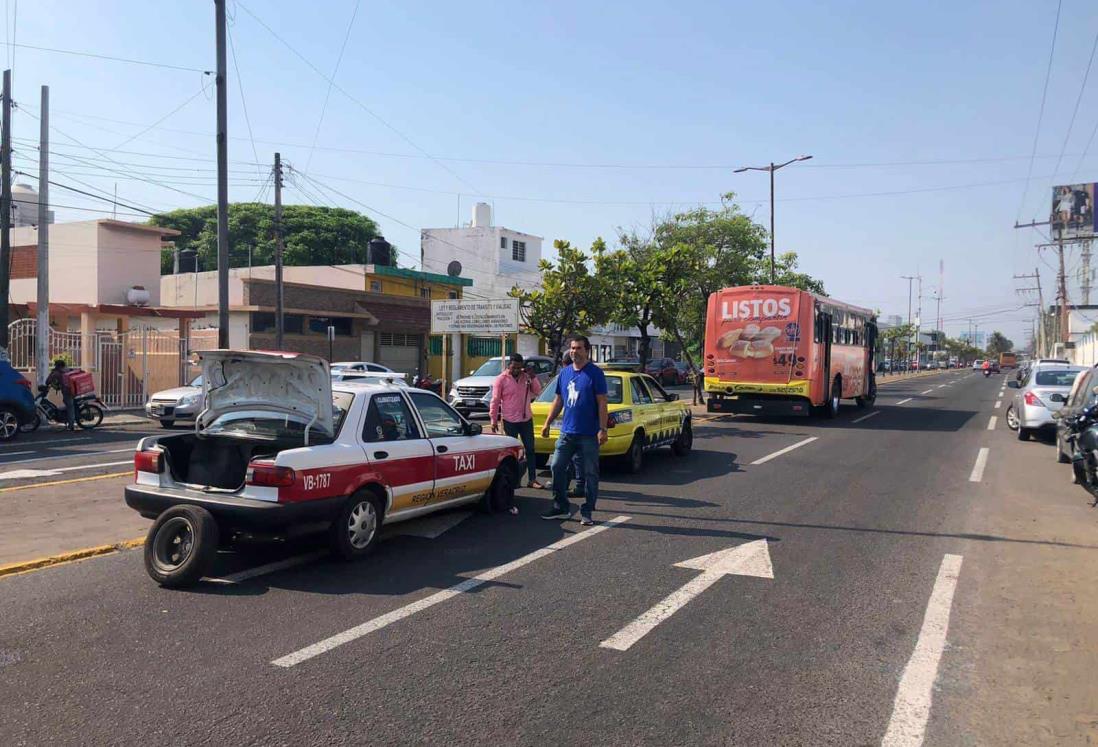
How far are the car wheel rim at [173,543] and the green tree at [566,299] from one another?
12.0 m

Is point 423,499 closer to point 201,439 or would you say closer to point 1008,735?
point 201,439

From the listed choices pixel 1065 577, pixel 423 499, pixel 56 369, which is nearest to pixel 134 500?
pixel 423 499

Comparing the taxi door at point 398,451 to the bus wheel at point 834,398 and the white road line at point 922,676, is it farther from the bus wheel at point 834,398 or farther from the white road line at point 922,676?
the bus wheel at point 834,398

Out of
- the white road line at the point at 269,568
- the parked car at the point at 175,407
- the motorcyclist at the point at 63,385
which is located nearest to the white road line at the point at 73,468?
the parked car at the point at 175,407

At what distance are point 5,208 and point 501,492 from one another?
726 inches

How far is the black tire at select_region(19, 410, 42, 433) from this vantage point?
16438 mm

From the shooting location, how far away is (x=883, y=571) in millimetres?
6676

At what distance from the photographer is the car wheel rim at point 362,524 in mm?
6730

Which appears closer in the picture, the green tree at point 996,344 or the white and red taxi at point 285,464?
the white and red taxi at point 285,464

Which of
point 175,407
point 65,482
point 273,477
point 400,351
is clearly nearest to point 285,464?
point 273,477

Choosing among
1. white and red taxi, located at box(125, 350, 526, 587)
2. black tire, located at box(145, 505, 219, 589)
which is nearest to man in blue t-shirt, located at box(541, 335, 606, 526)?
white and red taxi, located at box(125, 350, 526, 587)

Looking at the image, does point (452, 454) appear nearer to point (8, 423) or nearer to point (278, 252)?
point (8, 423)

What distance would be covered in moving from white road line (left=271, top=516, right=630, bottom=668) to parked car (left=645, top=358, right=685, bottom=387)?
3577cm

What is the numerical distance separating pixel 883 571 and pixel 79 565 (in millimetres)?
6435
